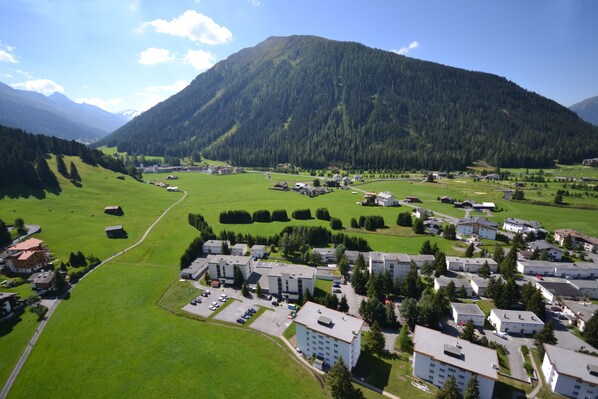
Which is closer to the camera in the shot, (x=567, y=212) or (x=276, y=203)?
(x=567, y=212)

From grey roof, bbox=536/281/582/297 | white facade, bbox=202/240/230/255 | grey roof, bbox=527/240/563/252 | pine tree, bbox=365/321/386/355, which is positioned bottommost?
pine tree, bbox=365/321/386/355

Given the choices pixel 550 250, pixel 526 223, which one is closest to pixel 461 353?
pixel 550 250

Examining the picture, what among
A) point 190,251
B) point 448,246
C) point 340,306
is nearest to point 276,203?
point 190,251

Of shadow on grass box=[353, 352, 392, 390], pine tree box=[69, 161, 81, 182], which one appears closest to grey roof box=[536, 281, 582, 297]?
shadow on grass box=[353, 352, 392, 390]

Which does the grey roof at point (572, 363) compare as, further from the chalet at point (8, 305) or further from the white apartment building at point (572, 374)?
the chalet at point (8, 305)

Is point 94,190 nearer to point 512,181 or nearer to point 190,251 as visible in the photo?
point 190,251

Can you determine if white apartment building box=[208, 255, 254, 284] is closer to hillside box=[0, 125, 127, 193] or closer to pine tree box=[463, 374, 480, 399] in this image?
pine tree box=[463, 374, 480, 399]

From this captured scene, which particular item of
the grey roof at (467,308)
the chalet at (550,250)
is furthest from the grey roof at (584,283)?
the grey roof at (467,308)
